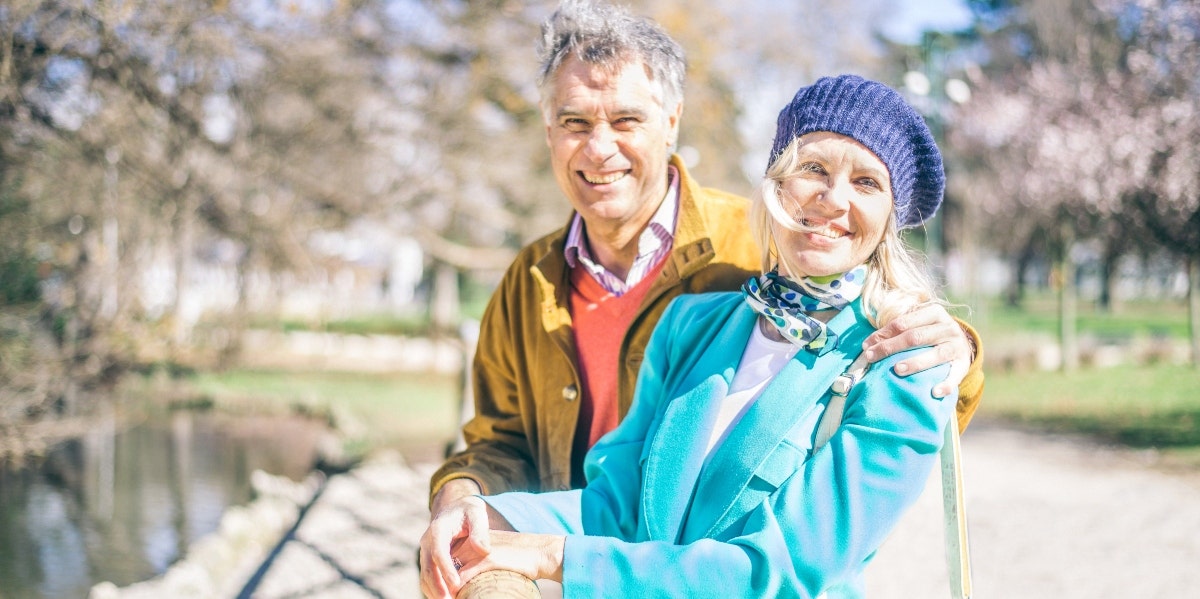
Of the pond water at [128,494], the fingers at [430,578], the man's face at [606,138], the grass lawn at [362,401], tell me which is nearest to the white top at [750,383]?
the fingers at [430,578]

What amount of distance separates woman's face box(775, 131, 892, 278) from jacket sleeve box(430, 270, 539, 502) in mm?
1126

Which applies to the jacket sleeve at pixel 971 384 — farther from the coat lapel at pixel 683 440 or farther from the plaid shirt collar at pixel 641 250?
the plaid shirt collar at pixel 641 250

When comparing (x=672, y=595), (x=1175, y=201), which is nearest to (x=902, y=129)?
(x=672, y=595)

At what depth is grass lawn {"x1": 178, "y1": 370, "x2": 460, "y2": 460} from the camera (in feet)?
39.6

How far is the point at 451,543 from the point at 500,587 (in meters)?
0.22

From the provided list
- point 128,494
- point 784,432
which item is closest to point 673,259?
point 784,432

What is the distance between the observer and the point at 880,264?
1.96 meters

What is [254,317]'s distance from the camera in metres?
8.41

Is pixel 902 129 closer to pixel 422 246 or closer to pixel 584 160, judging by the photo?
pixel 584 160

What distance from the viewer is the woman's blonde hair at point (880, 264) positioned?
189 centimetres

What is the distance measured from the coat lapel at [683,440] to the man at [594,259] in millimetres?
555

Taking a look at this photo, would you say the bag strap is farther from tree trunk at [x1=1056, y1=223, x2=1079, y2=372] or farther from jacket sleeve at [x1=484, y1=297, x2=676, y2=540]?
tree trunk at [x1=1056, y1=223, x2=1079, y2=372]

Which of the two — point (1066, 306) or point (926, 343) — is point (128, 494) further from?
point (1066, 306)


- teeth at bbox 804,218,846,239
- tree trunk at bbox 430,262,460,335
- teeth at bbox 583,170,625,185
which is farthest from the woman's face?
tree trunk at bbox 430,262,460,335
